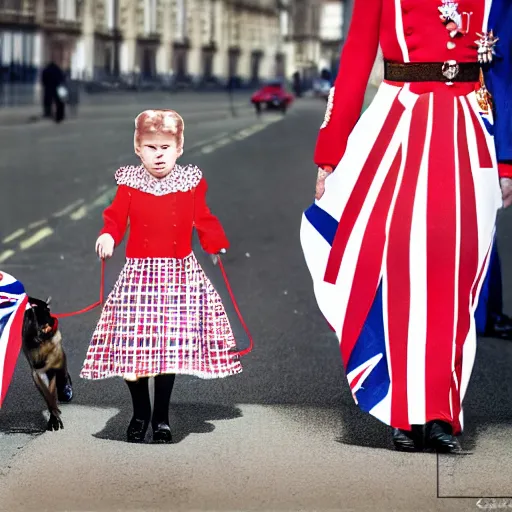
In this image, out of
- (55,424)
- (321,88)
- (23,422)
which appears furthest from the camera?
(321,88)

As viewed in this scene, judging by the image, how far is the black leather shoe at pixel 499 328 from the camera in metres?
6.59

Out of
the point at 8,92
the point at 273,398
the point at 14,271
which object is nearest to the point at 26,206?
the point at 8,92

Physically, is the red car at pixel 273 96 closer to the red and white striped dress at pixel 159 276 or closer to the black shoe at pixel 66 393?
the black shoe at pixel 66 393

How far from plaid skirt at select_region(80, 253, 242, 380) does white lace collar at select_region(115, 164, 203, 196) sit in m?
0.22

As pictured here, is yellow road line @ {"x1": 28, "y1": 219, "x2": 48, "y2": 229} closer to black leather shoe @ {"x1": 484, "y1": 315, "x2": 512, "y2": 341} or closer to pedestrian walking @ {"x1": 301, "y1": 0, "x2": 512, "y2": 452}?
black leather shoe @ {"x1": 484, "y1": 315, "x2": 512, "y2": 341}

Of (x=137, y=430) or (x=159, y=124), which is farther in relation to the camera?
(x=137, y=430)

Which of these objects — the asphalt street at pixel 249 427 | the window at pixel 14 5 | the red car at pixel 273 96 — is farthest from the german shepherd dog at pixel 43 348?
the window at pixel 14 5

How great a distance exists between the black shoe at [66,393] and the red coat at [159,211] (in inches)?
34.4

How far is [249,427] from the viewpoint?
16.6 ft

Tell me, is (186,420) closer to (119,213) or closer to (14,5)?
(119,213)

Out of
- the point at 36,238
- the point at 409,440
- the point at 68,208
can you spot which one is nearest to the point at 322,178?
the point at 409,440

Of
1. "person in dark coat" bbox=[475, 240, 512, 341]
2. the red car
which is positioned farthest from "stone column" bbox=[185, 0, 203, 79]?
"person in dark coat" bbox=[475, 240, 512, 341]

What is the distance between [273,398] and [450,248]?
1.13m

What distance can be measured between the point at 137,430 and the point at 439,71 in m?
1.48
